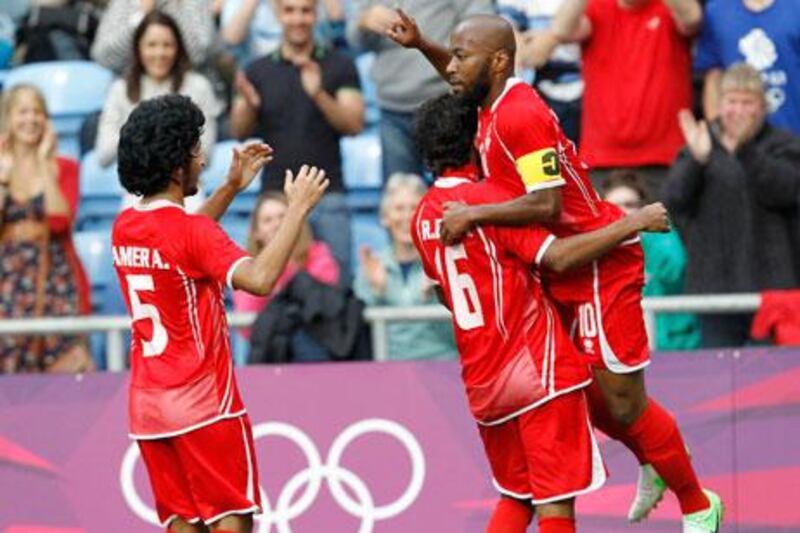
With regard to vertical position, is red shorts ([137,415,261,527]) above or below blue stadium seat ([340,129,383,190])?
below

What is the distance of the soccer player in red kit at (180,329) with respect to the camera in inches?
340

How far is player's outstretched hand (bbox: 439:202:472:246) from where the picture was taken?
879cm

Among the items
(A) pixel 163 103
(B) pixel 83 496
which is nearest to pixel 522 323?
(A) pixel 163 103

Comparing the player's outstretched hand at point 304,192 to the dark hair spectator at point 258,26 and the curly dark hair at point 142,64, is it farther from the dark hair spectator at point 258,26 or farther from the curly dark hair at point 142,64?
the dark hair spectator at point 258,26

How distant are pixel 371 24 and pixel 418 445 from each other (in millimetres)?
3118

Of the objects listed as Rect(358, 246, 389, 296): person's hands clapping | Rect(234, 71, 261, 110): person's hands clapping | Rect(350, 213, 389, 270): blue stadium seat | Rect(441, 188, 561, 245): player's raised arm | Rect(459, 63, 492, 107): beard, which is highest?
Rect(234, 71, 261, 110): person's hands clapping

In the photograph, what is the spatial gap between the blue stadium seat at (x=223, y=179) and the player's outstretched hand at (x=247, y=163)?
431 cm

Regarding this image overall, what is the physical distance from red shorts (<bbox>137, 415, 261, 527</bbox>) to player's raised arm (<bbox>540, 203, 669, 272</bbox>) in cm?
126

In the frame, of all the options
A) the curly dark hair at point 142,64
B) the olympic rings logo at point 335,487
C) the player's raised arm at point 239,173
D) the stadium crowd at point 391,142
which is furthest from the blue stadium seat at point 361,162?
the player's raised arm at point 239,173

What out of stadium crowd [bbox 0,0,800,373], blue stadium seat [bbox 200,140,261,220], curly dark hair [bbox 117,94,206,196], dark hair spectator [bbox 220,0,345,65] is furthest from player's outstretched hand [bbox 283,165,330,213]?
dark hair spectator [bbox 220,0,345,65]

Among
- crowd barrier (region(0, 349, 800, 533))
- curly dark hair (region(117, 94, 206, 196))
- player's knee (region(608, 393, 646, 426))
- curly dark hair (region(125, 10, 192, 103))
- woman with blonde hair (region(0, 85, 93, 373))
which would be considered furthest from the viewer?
curly dark hair (region(125, 10, 192, 103))

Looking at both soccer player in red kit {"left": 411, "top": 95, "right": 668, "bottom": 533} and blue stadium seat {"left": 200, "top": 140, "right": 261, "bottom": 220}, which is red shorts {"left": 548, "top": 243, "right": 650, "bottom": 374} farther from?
blue stadium seat {"left": 200, "top": 140, "right": 261, "bottom": 220}

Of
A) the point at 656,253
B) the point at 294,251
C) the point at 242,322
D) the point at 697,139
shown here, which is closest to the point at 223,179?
the point at 294,251

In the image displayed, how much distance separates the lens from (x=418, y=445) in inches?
433
